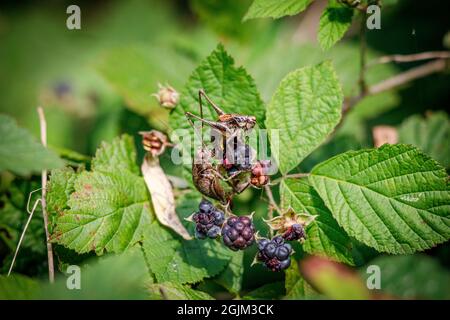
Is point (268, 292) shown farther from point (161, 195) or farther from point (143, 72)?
point (143, 72)

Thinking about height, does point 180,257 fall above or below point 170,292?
above

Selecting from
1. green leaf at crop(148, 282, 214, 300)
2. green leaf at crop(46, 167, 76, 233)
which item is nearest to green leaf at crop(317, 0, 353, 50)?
green leaf at crop(148, 282, 214, 300)

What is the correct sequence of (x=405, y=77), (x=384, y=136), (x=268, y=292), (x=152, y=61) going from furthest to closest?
(x=152, y=61) → (x=405, y=77) → (x=384, y=136) → (x=268, y=292)

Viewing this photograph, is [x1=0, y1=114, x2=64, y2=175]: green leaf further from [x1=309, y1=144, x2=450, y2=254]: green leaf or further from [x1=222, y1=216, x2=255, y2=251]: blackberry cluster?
[x1=309, y1=144, x2=450, y2=254]: green leaf

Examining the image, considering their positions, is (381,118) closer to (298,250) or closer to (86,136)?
(298,250)

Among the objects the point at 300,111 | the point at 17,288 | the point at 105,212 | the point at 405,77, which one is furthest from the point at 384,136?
the point at 17,288

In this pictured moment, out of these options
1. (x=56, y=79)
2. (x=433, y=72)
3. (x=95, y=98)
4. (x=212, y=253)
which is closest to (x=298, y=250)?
(x=212, y=253)
